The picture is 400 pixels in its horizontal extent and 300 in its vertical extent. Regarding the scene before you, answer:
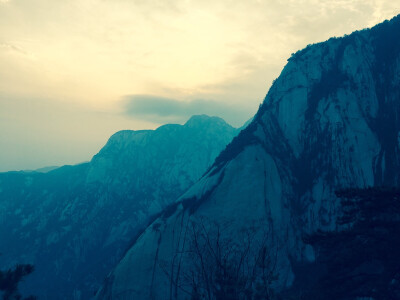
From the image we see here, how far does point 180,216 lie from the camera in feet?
254

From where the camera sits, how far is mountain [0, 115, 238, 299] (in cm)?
12769

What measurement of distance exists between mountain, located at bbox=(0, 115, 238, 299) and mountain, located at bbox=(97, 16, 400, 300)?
5749cm

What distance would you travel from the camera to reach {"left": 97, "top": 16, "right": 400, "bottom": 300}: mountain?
Result: 68.1 meters

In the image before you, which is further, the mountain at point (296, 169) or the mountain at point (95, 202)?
the mountain at point (95, 202)

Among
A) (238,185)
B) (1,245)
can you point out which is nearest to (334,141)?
(238,185)

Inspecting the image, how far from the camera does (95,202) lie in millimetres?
154875

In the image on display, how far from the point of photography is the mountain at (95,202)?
12769cm

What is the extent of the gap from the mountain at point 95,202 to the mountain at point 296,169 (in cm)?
5749

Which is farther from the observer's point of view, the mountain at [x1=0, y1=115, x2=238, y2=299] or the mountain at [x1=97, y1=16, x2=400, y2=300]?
the mountain at [x1=0, y1=115, x2=238, y2=299]

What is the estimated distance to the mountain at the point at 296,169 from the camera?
68062 mm

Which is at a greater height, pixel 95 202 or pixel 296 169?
pixel 296 169

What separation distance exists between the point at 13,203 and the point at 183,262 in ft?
456

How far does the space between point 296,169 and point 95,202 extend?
11199 cm

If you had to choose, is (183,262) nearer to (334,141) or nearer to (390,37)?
(334,141)
